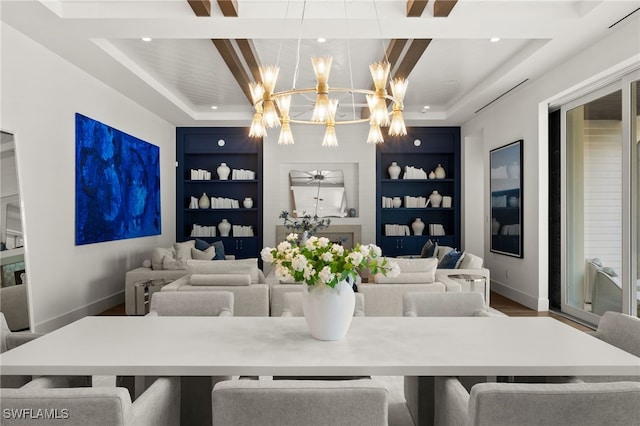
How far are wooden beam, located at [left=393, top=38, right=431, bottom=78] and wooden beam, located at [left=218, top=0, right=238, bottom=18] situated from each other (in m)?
1.80

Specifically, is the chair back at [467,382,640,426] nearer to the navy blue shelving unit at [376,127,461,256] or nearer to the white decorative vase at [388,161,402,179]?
the navy blue shelving unit at [376,127,461,256]

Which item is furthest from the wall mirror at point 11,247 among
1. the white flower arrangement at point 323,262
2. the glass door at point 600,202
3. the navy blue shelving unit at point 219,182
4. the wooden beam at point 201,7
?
the glass door at point 600,202

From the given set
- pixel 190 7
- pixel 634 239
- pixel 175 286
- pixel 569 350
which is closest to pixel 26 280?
pixel 175 286

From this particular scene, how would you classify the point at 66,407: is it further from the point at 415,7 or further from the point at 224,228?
the point at 224,228

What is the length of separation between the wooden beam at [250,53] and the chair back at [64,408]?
3.74 meters

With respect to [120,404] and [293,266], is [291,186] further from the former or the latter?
[120,404]

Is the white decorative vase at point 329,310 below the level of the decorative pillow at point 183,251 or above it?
above

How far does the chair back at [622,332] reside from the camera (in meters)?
2.00

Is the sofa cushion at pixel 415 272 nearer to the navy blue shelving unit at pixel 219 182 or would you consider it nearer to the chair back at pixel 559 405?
the chair back at pixel 559 405

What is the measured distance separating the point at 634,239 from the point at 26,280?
5.30m

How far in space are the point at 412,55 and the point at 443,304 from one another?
2.98m

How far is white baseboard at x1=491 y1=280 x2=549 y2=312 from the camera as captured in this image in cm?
548

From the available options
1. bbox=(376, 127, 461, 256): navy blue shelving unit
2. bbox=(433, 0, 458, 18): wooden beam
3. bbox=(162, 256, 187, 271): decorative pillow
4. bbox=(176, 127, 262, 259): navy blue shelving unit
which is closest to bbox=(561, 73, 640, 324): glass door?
bbox=(433, 0, 458, 18): wooden beam

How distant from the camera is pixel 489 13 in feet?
11.9
